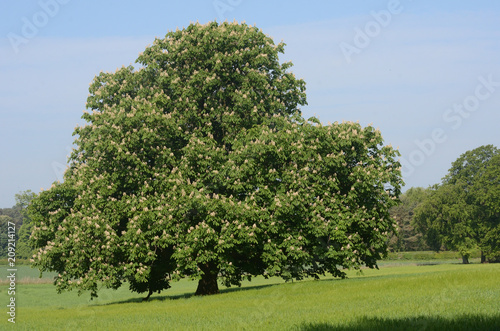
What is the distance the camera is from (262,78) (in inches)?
1350

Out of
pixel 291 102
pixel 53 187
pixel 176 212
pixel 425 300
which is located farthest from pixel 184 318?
pixel 291 102

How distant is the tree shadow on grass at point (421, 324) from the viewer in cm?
1307

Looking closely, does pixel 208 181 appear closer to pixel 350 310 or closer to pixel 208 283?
pixel 208 283

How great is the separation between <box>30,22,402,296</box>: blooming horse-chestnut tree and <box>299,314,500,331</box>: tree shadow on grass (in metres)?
14.6

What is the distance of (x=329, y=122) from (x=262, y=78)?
5132mm

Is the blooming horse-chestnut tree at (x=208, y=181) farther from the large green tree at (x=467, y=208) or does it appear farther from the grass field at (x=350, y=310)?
the large green tree at (x=467, y=208)

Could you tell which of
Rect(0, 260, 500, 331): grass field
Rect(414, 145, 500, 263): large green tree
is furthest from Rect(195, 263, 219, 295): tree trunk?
Rect(414, 145, 500, 263): large green tree

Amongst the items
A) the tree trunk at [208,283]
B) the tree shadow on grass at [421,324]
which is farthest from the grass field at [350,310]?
the tree trunk at [208,283]

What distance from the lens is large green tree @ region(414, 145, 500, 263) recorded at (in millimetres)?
83750

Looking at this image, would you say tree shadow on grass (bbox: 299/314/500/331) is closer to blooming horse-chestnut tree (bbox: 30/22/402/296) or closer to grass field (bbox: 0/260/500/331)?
grass field (bbox: 0/260/500/331)

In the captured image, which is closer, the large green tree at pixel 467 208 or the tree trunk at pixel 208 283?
the tree trunk at pixel 208 283

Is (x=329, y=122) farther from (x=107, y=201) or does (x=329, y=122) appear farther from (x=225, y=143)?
(x=107, y=201)

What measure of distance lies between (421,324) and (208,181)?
20147 mm

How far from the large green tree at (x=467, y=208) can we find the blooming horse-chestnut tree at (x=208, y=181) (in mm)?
55386
